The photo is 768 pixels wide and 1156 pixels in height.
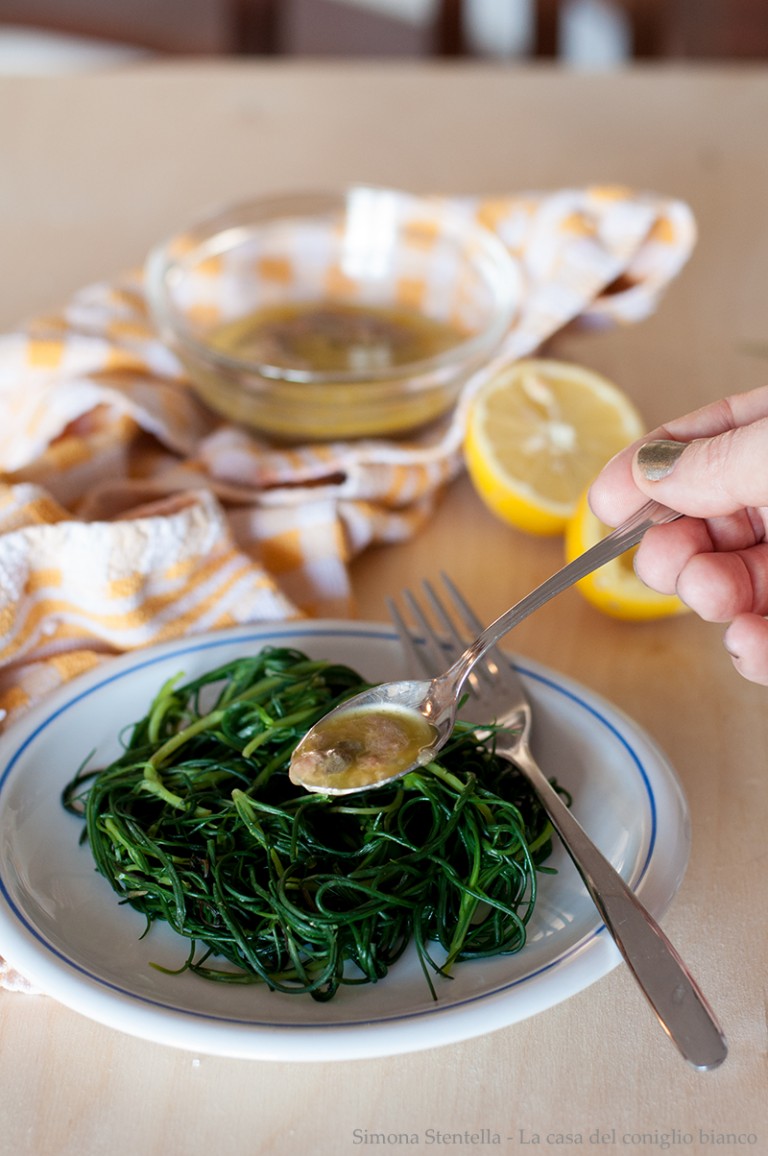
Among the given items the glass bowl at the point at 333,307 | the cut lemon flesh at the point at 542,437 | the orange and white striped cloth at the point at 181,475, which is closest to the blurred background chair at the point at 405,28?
the glass bowl at the point at 333,307

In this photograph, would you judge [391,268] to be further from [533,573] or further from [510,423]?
[533,573]

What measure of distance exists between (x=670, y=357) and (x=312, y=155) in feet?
2.49

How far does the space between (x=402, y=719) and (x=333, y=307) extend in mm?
787

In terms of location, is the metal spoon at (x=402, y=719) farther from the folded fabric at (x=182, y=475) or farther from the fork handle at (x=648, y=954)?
the folded fabric at (x=182, y=475)

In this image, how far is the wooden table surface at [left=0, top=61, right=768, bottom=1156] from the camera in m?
0.83

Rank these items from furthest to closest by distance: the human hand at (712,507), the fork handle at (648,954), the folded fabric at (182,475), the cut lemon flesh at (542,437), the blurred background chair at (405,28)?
the blurred background chair at (405,28) < the cut lemon flesh at (542,437) < the folded fabric at (182,475) < the human hand at (712,507) < the fork handle at (648,954)

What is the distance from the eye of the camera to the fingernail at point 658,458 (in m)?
0.90

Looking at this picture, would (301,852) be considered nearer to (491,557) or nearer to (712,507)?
(712,507)

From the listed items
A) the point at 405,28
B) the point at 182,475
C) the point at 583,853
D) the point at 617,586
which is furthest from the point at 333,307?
the point at 405,28

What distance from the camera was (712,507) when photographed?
88 centimetres

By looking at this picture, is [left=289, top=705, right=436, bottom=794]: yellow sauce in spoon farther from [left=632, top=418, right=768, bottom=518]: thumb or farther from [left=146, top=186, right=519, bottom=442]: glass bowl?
[left=146, top=186, right=519, bottom=442]: glass bowl

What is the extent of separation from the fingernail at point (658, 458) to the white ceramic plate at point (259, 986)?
233mm

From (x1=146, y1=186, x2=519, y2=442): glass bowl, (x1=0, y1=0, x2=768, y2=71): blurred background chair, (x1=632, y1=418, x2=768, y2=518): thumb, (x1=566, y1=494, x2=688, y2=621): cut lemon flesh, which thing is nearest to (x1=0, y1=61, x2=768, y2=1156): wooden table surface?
(x1=566, y1=494, x2=688, y2=621): cut lemon flesh

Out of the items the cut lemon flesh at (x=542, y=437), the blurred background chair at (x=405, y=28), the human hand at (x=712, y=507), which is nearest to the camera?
the human hand at (x=712, y=507)
